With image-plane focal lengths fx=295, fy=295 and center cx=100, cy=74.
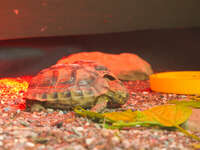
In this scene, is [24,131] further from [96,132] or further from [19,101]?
[19,101]

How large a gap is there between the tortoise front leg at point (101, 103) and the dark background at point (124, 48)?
9.64 ft

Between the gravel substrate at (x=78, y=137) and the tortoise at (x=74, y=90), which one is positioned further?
the tortoise at (x=74, y=90)

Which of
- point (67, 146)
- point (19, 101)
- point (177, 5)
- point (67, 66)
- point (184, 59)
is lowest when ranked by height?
point (67, 146)

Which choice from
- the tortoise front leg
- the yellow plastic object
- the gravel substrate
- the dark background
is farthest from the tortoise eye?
the dark background

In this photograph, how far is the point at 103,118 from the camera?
2.23m

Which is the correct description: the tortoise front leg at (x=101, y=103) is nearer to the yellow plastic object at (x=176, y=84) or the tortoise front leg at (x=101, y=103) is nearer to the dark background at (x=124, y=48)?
the yellow plastic object at (x=176, y=84)

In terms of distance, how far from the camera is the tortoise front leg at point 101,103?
8.54ft

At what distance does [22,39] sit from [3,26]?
461 mm

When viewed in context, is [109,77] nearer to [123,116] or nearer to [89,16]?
[123,116]

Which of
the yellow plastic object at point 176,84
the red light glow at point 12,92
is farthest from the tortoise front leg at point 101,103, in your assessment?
the yellow plastic object at point 176,84

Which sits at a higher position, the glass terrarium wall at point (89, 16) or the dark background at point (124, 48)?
the glass terrarium wall at point (89, 16)

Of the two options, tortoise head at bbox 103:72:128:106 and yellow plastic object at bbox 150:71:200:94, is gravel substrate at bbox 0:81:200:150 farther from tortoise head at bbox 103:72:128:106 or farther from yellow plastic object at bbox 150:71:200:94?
yellow plastic object at bbox 150:71:200:94

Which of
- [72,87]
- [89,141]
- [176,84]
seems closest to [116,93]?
[72,87]

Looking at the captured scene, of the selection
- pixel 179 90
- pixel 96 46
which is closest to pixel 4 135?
pixel 179 90
